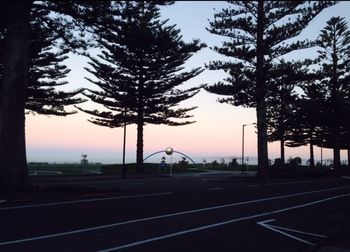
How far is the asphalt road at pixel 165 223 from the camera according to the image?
29.6 feet

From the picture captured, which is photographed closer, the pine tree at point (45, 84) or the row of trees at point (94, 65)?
the row of trees at point (94, 65)

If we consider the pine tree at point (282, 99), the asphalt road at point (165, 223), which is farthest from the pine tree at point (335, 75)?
the asphalt road at point (165, 223)

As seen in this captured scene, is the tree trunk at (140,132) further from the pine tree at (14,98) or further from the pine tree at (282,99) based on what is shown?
the pine tree at (14,98)

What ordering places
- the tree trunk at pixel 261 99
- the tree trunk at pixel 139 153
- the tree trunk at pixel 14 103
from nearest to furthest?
the tree trunk at pixel 14 103, the tree trunk at pixel 261 99, the tree trunk at pixel 139 153

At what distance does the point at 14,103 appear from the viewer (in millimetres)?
17297

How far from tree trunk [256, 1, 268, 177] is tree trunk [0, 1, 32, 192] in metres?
20.9

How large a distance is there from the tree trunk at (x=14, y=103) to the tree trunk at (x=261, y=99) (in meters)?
20.9

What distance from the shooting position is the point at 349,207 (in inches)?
639

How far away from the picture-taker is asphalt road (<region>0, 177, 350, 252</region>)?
29.6 ft

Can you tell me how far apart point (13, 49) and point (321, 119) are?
1597 inches

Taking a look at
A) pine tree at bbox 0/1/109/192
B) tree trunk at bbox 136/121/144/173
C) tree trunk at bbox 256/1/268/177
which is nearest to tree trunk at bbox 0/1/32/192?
pine tree at bbox 0/1/109/192

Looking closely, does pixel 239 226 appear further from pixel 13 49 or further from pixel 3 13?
pixel 3 13

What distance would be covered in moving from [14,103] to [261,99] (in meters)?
22.5

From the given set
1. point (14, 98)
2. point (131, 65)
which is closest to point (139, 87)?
point (131, 65)
